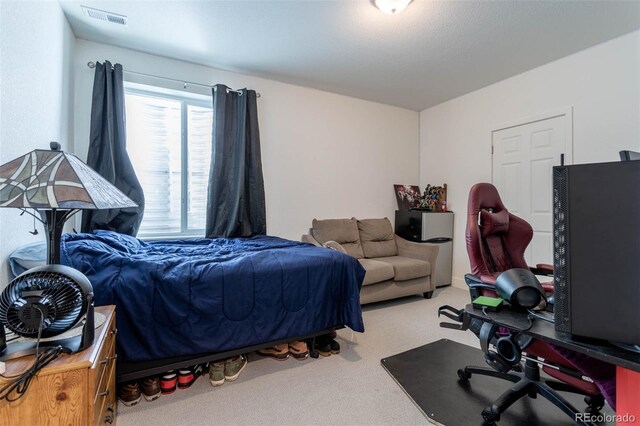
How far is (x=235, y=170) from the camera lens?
306 centimetres

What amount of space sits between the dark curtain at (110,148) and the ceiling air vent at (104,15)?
380 mm

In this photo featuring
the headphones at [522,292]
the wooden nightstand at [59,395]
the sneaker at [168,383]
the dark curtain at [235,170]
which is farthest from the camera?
the dark curtain at [235,170]

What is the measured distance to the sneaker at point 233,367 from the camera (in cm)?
178

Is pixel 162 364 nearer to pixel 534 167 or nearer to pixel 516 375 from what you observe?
pixel 516 375

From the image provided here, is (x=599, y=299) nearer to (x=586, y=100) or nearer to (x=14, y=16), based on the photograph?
(x=14, y=16)

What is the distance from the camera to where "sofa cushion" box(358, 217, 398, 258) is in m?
3.57

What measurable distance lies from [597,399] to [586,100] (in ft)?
8.59

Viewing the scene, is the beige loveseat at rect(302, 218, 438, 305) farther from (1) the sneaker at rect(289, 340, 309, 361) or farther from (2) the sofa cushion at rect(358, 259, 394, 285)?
(1) the sneaker at rect(289, 340, 309, 361)

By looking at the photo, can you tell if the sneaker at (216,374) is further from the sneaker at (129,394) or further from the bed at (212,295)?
the sneaker at (129,394)

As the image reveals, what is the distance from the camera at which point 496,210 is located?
1972 millimetres

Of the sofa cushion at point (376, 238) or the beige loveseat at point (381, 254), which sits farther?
the sofa cushion at point (376, 238)

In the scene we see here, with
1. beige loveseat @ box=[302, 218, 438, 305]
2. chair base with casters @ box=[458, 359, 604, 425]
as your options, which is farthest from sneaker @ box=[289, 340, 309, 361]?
chair base with casters @ box=[458, 359, 604, 425]

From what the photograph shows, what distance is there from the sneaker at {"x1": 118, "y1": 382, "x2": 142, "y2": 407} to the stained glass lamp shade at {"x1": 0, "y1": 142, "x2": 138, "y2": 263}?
1159 millimetres
